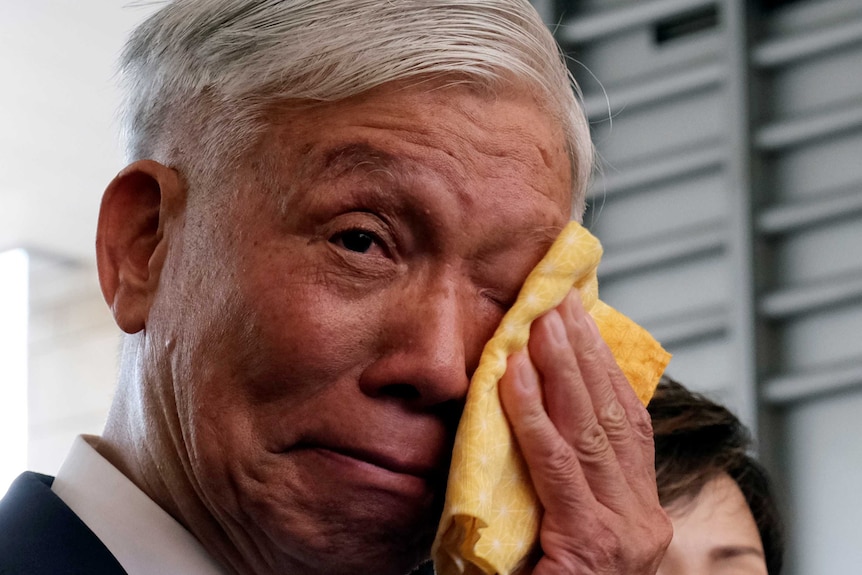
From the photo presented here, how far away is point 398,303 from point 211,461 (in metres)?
0.24

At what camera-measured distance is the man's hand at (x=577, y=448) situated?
1176 millimetres

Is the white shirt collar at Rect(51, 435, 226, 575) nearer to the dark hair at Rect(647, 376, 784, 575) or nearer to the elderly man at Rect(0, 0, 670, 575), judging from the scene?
the elderly man at Rect(0, 0, 670, 575)

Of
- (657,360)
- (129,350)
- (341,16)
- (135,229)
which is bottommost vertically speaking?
(657,360)

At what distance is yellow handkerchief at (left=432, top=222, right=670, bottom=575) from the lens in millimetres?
1098

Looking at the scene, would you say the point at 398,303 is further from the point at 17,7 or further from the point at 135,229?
the point at 17,7

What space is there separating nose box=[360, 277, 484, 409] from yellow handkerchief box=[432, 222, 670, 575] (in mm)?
31

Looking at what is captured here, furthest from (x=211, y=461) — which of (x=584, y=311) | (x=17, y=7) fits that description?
(x=17, y=7)

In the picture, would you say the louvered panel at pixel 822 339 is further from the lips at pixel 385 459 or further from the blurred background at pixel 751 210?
the lips at pixel 385 459

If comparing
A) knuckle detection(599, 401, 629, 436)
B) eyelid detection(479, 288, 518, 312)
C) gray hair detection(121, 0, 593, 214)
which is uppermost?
gray hair detection(121, 0, 593, 214)

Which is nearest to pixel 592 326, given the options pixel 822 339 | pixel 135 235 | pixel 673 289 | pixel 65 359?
pixel 135 235

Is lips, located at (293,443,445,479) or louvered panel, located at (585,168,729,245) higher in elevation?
lips, located at (293,443,445,479)

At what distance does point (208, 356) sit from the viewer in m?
1.16

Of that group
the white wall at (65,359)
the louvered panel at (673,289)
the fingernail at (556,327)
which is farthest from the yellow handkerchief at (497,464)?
the white wall at (65,359)

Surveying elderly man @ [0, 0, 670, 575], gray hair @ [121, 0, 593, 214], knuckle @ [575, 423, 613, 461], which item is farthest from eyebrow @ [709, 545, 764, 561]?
gray hair @ [121, 0, 593, 214]
